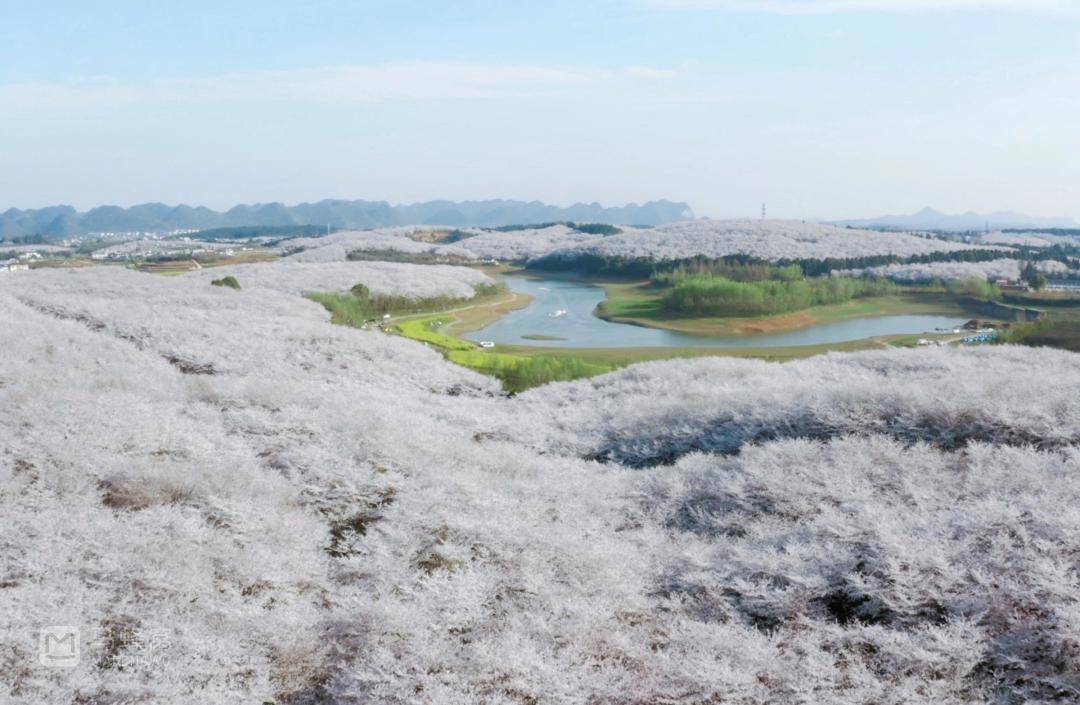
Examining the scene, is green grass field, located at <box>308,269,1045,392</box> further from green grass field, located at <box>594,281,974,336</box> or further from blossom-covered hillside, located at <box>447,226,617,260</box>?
blossom-covered hillside, located at <box>447,226,617,260</box>

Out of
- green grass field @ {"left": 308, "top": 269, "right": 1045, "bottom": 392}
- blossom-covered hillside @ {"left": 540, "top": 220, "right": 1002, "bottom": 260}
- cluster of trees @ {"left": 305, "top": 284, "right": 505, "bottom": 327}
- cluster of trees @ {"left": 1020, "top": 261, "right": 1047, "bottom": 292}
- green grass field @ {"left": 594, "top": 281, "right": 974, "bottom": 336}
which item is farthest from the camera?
blossom-covered hillside @ {"left": 540, "top": 220, "right": 1002, "bottom": 260}

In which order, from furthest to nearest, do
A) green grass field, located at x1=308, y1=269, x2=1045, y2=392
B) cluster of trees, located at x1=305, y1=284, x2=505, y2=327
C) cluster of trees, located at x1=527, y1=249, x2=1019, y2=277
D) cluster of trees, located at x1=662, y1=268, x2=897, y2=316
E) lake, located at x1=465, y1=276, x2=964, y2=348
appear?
1. cluster of trees, located at x1=527, y1=249, x2=1019, y2=277
2. cluster of trees, located at x1=662, y1=268, x2=897, y2=316
3. lake, located at x1=465, y1=276, x2=964, y2=348
4. cluster of trees, located at x1=305, y1=284, x2=505, y2=327
5. green grass field, located at x1=308, y1=269, x2=1045, y2=392

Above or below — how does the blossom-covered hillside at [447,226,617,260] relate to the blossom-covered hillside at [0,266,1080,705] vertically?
above

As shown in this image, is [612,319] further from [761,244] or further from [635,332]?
[761,244]

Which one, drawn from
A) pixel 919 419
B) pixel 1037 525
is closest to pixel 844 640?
pixel 1037 525

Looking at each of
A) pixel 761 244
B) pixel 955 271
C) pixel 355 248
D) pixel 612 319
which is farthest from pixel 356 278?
pixel 761 244
